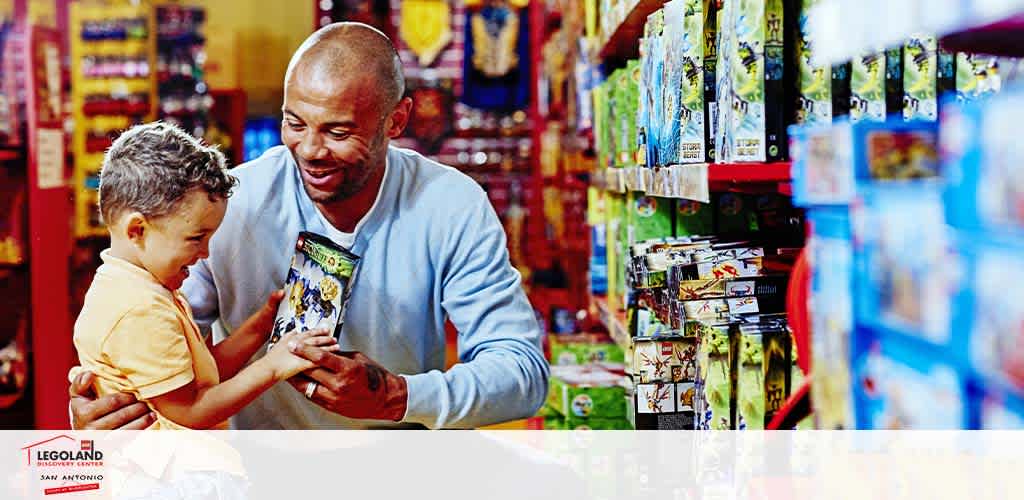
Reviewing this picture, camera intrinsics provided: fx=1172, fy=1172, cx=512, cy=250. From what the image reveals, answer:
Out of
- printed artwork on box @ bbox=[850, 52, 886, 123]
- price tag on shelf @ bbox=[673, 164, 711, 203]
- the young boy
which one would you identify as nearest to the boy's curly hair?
the young boy

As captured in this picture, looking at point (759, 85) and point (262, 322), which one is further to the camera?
point (262, 322)

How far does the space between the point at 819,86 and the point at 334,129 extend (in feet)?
3.14

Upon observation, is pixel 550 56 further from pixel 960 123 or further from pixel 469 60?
pixel 960 123

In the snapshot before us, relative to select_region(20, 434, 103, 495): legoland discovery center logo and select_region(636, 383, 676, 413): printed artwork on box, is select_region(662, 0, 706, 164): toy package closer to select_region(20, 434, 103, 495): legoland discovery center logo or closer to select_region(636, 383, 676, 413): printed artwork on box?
select_region(636, 383, 676, 413): printed artwork on box

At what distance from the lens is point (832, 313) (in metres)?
A: 1.02

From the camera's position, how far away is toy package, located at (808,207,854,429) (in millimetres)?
991

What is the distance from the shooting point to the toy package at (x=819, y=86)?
1999mm

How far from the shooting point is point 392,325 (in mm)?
2621

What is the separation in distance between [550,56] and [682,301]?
4.91 metres

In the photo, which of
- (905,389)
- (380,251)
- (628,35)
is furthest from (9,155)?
(905,389)

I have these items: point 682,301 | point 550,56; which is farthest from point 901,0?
point 550,56

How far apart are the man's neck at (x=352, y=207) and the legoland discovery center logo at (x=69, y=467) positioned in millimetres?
708

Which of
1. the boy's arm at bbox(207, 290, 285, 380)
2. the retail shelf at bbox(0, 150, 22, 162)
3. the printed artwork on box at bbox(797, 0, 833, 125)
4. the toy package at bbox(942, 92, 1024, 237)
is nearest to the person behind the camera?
the toy package at bbox(942, 92, 1024, 237)

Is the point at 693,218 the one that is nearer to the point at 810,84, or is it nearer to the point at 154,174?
the point at 810,84
